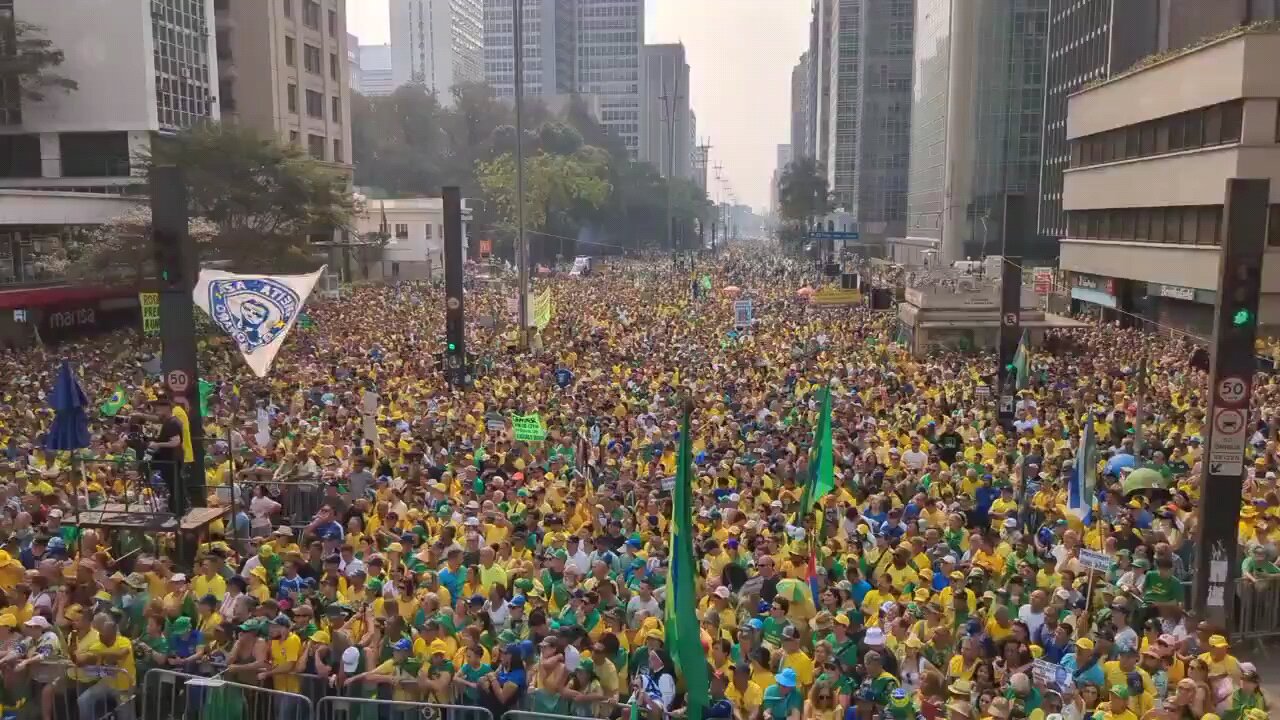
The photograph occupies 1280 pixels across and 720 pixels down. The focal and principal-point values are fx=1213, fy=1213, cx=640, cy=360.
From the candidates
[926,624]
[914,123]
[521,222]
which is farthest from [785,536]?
[914,123]

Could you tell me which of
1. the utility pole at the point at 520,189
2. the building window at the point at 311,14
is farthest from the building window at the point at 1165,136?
the building window at the point at 311,14

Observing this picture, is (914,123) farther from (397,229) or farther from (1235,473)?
(1235,473)

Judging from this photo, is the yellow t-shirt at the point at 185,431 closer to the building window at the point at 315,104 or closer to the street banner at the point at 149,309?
the street banner at the point at 149,309

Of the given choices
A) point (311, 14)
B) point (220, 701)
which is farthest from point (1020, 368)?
point (311, 14)

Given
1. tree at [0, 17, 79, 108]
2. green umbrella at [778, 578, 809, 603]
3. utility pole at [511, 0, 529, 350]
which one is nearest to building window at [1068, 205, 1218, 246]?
utility pole at [511, 0, 529, 350]

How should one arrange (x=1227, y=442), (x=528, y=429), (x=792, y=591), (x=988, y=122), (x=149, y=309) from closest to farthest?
1. (x=792, y=591)
2. (x=1227, y=442)
3. (x=528, y=429)
4. (x=149, y=309)
5. (x=988, y=122)

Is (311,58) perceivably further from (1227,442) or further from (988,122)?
(1227,442)

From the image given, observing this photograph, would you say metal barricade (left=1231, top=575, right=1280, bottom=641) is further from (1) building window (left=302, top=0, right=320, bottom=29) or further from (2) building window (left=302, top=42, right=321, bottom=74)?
(1) building window (left=302, top=0, right=320, bottom=29)
